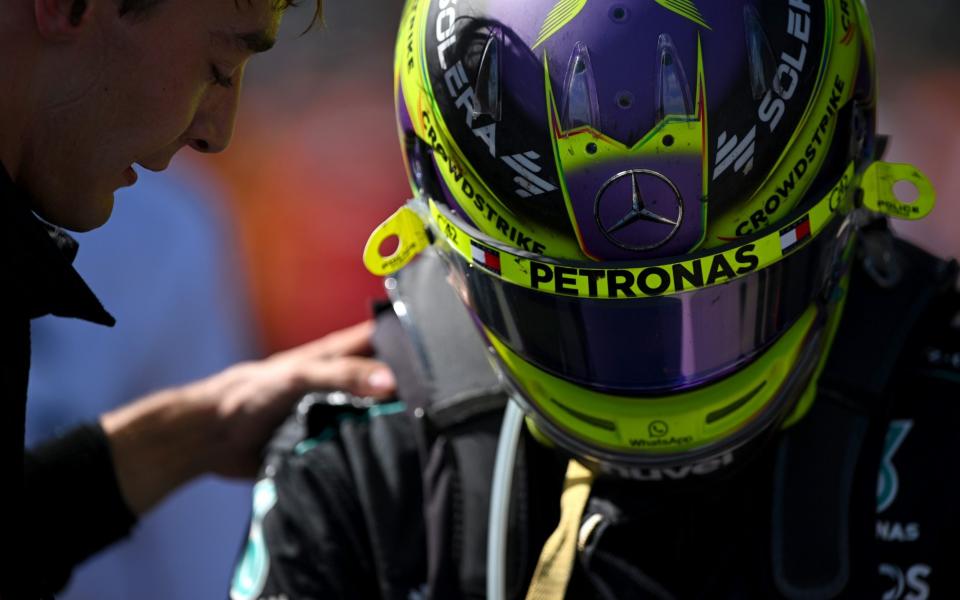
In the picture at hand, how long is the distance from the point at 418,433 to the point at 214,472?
2.14 feet

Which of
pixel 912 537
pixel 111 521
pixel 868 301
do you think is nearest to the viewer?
pixel 912 537

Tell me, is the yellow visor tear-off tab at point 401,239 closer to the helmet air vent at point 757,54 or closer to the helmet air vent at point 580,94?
the helmet air vent at point 580,94

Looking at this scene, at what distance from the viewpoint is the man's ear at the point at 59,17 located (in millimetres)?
1462

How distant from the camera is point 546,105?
162 centimetres

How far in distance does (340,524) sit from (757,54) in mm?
1037

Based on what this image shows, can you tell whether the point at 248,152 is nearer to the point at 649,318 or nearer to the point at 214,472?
the point at 214,472

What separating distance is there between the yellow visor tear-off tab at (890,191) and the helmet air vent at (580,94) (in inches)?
19.2


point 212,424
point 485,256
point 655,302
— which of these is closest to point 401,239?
point 485,256

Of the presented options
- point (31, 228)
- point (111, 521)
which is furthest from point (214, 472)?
point (31, 228)

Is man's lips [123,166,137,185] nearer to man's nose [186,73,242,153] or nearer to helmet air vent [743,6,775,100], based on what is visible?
man's nose [186,73,242,153]

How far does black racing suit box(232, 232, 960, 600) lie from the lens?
183cm

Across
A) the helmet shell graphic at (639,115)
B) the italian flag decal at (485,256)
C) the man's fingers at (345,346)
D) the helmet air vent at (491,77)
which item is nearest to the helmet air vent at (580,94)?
the helmet shell graphic at (639,115)

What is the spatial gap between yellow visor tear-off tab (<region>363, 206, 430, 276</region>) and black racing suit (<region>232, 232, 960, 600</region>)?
20cm

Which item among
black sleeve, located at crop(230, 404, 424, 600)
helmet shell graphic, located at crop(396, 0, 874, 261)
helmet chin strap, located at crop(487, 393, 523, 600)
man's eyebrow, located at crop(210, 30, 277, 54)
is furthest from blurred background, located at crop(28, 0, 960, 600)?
helmet shell graphic, located at crop(396, 0, 874, 261)
